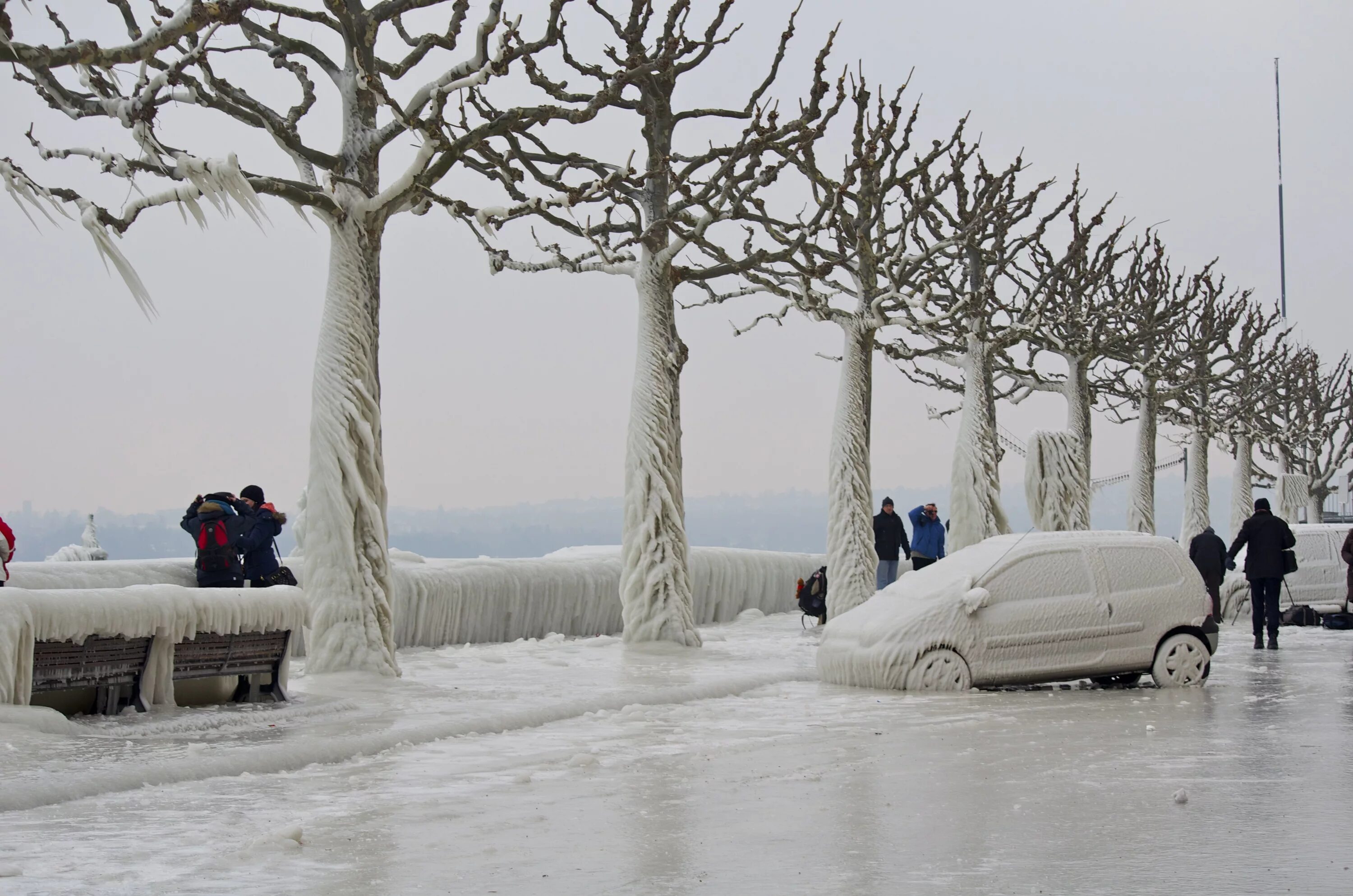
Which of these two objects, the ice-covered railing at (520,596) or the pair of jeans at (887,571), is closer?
the ice-covered railing at (520,596)

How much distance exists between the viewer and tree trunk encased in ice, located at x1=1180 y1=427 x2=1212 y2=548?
158 ft

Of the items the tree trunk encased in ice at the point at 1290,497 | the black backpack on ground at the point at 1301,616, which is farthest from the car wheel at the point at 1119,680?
the tree trunk encased in ice at the point at 1290,497

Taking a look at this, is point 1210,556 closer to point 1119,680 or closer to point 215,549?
point 1119,680

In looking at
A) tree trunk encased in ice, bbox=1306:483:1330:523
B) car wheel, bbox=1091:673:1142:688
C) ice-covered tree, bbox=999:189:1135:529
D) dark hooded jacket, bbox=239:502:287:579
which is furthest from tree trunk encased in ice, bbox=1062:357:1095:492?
tree trunk encased in ice, bbox=1306:483:1330:523

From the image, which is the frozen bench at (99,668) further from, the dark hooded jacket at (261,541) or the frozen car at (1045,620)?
the frozen car at (1045,620)

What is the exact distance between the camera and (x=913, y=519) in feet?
87.7

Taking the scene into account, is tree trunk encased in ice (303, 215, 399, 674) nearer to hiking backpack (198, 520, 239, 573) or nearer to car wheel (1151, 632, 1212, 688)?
hiking backpack (198, 520, 239, 573)

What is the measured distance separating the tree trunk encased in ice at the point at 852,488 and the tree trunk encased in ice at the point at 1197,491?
25636 millimetres

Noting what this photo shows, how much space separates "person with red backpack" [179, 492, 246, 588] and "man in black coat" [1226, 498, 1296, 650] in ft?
44.3

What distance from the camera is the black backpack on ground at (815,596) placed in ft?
84.7

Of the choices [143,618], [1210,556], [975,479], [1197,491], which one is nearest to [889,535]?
[975,479]

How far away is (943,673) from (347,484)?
243 inches

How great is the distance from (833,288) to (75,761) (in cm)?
2223

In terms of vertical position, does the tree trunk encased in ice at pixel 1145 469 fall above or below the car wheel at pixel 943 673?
above
